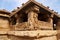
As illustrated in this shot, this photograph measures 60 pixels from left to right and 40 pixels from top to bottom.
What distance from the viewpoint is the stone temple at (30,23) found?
551 cm

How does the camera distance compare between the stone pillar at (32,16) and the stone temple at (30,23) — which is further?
the stone pillar at (32,16)

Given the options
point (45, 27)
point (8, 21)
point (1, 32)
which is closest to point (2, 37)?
point (1, 32)

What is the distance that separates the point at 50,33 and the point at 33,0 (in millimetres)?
1736

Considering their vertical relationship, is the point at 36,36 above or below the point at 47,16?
below

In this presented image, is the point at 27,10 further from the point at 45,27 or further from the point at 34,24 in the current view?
the point at 45,27

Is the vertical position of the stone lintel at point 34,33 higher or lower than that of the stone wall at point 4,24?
lower

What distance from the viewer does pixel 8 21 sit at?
6824 millimetres

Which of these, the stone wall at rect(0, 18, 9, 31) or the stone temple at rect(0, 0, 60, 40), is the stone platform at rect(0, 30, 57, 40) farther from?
the stone wall at rect(0, 18, 9, 31)

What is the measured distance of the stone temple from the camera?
5505 mm

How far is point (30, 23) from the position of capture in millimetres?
5699

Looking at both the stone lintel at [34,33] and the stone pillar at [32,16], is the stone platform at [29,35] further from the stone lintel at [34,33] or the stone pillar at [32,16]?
the stone pillar at [32,16]

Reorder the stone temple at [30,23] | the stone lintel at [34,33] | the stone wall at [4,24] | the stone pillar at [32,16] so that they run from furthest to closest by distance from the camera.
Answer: the stone wall at [4,24] < the stone pillar at [32,16] < the stone temple at [30,23] < the stone lintel at [34,33]

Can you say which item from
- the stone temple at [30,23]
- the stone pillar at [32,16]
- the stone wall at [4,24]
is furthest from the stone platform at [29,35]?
the stone pillar at [32,16]

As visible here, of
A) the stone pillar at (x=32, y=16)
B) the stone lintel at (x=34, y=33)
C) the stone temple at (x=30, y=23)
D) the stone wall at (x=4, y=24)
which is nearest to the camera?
the stone lintel at (x=34, y=33)
